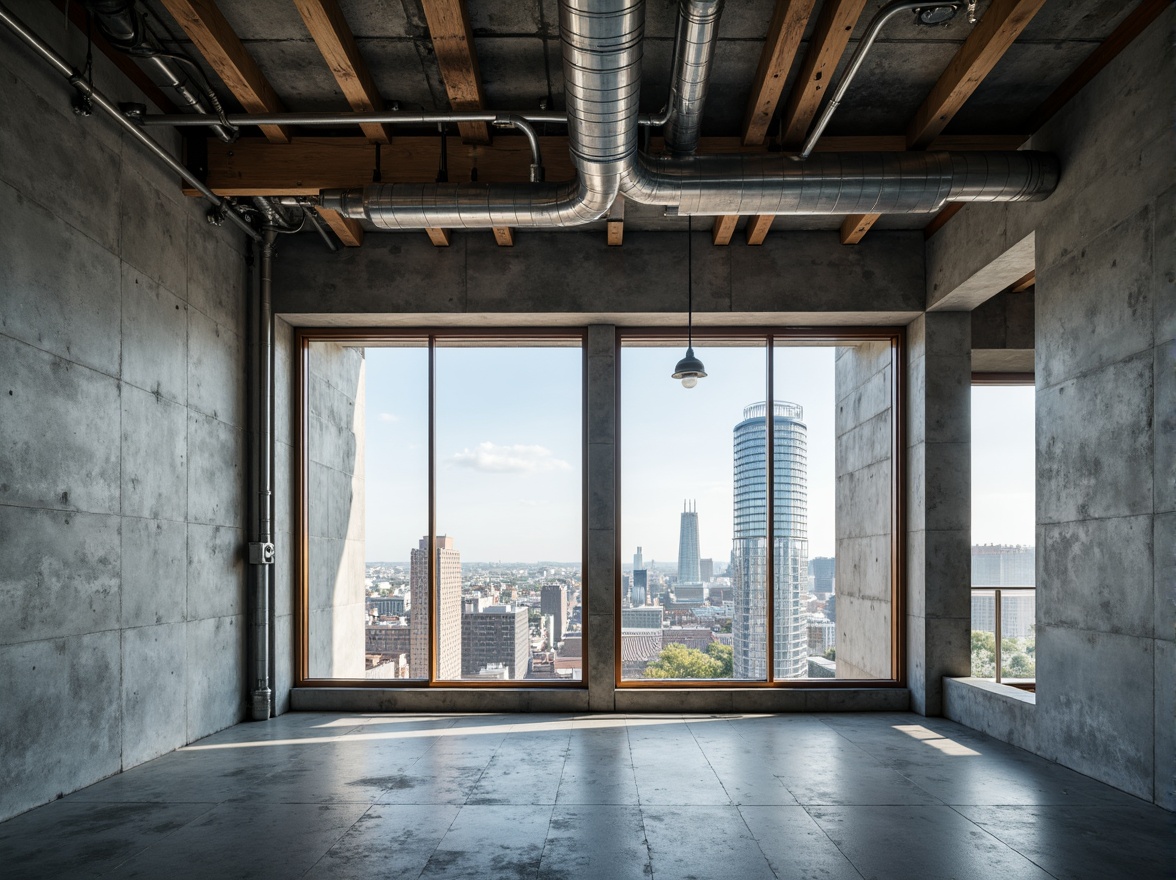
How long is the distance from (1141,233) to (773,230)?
353 centimetres

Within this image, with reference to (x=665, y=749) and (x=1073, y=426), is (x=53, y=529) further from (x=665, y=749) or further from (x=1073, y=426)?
(x=1073, y=426)

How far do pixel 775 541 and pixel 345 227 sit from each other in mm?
4803

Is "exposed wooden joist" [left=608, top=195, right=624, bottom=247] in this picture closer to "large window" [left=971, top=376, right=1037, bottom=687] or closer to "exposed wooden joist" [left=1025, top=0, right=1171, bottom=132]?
"exposed wooden joist" [left=1025, top=0, right=1171, bottom=132]

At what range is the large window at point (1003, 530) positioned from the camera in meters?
8.84

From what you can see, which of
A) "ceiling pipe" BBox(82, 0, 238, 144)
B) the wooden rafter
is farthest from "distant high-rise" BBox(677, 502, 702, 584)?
"ceiling pipe" BBox(82, 0, 238, 144)

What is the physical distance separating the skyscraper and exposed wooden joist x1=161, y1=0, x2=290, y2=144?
486 centimetres

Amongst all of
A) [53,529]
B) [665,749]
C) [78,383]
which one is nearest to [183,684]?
[53,529]

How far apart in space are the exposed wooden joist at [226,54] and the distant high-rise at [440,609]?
12.8ft

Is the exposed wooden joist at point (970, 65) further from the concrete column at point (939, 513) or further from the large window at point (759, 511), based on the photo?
the large window at point (759, 511)

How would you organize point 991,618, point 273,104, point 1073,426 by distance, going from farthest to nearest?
point 991,618 → point 273,104 → point 1073,426

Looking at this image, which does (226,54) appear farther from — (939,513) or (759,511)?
(939,513)

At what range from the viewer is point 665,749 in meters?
6.20

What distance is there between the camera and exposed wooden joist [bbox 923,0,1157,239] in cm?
479

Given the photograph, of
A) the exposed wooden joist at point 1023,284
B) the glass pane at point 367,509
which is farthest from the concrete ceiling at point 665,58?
the glass pane at point 367,509
